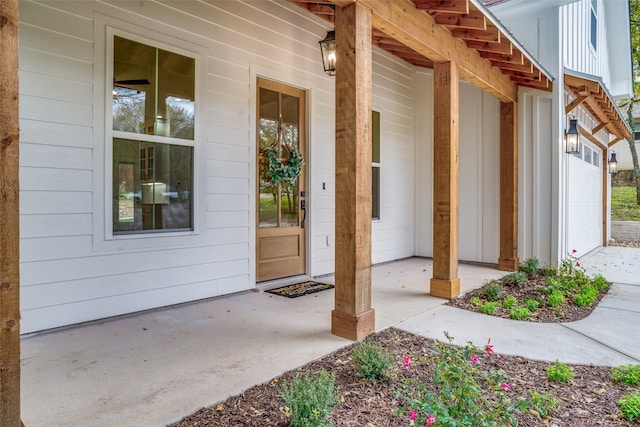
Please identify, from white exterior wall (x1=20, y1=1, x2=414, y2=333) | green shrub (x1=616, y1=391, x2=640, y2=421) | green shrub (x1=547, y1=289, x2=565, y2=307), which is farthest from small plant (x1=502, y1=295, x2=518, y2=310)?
white exterior wall (x1=20, y1=1, x2=414, y2=333)

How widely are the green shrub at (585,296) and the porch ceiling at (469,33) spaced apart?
266 centimetres

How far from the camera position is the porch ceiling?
338 centimetres

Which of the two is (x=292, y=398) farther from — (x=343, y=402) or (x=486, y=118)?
(x=486, y=118)

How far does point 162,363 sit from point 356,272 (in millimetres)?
1405

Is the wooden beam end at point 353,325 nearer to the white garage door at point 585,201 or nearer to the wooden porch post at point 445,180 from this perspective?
the wooden porch post at point 445,180

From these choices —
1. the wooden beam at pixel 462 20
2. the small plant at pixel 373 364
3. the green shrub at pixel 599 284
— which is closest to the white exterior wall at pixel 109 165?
the wooden beam at pixel 462 20

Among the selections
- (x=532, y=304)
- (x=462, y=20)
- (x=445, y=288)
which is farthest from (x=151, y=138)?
(x=532, y=304)

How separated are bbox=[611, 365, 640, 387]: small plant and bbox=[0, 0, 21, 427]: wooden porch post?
294 cm

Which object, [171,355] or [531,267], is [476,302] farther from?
[171,355]

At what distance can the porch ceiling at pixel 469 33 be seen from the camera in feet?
11.1

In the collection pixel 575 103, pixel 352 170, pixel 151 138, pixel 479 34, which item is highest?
pixel 479 34

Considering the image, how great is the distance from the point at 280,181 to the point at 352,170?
192 centimetres

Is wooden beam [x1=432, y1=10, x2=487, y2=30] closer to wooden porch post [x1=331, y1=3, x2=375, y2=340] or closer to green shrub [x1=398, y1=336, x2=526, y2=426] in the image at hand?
wooden porch post [x1=331, y1=3, x2=375, y2=340]

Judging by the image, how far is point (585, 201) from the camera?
753cm
